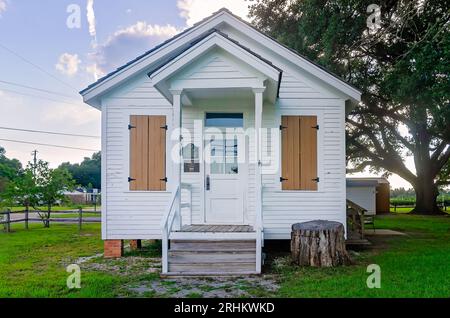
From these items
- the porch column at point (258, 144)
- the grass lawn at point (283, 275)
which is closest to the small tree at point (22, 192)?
the grass lawn at point (283, 275)

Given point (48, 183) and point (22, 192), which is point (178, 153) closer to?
point (48, 183)

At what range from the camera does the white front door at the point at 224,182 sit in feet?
26.1

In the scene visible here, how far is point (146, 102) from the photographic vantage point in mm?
8297

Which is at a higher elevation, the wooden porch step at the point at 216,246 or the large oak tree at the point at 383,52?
the large oak tree at the point at 383,52

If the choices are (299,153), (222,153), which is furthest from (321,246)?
(222,153)

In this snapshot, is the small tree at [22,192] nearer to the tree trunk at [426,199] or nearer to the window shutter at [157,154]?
the window shutter at [157,154]

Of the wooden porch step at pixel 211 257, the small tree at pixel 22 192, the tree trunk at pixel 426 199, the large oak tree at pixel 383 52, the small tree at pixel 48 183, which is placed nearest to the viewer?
the wooden porch step at pixel 211 257

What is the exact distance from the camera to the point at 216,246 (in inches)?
250

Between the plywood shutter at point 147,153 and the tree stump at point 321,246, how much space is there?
10.0 feet

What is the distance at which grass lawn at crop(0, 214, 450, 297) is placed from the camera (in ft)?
A: 16.0

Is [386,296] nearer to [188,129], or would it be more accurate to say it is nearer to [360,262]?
[360,262]

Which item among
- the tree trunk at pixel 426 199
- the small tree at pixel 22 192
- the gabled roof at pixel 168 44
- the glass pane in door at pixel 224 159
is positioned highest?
the gabled roof at pixel 168 44

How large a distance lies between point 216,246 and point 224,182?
1906 mm

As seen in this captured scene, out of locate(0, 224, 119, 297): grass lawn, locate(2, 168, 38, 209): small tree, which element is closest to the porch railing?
locate(0, 224, 119, 297): grass lawn
